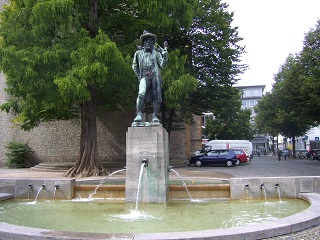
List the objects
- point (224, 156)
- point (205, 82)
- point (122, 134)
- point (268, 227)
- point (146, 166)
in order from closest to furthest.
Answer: point (268, 227)
point (146, 166)
point (205, 82)
point (224, 156)
point (122, 134)

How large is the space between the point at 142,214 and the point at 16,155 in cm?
2651

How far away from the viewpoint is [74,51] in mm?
16375

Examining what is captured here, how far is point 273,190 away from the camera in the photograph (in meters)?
8.84

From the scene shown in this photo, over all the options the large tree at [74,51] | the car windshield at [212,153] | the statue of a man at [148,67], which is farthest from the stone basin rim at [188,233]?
the car windshield at [212,153]

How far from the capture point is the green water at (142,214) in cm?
602

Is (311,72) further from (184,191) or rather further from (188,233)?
(188,233)

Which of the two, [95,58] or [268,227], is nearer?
[268,227]

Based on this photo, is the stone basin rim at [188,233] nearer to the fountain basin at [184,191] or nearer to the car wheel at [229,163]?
the fountain basin at [184,191]

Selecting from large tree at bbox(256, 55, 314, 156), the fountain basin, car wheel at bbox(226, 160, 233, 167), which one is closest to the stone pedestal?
the fountain basin

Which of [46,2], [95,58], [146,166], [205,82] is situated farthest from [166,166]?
[205,82]

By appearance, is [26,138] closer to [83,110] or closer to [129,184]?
[83,110]

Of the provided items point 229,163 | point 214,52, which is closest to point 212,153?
point 229,163

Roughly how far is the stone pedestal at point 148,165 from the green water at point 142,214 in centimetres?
28

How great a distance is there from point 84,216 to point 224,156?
24.0m
